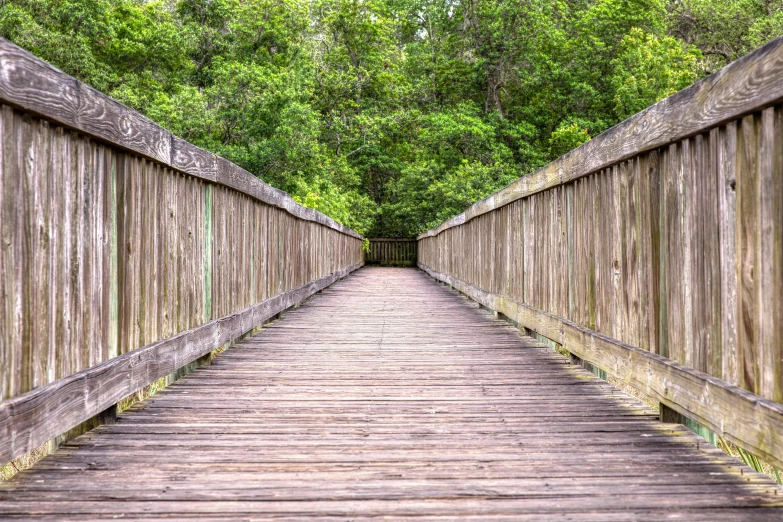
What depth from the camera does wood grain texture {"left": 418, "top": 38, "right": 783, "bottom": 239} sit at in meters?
2.07

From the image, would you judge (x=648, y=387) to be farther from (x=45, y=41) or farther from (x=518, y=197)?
(x=45, y=41)

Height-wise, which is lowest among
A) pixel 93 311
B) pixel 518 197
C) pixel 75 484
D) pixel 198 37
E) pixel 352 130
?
pixel 75 484

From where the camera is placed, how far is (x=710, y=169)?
2506 mm

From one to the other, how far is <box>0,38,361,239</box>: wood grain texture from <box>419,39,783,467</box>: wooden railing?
260 centimetres

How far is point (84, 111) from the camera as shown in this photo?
8.67 ft

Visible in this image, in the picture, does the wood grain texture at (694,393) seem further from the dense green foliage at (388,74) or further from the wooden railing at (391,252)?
the wooden railing at (391,252)

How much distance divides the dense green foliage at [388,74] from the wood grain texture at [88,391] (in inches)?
588

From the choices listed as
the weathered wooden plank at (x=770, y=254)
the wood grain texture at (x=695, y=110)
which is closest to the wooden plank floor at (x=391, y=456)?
the weathered wooden plank at (x=770, y=254)

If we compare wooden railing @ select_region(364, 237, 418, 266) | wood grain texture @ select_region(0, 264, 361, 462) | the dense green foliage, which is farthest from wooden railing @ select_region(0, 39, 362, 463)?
wooden railing @ select_region(364, 237, 418, 266)

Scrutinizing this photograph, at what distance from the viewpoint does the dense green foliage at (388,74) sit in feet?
71.2

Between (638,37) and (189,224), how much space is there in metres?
27.9

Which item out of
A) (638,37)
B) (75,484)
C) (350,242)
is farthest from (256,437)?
(638,37)

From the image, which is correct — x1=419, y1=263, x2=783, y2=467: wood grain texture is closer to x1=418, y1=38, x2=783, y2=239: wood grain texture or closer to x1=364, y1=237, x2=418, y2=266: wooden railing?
x1=418, y1=38, x2=783, y2=239: wood grain texture

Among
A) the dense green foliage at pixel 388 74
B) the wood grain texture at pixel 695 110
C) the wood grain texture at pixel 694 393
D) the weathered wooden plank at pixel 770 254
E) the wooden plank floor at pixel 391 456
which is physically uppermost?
the dense green foliage at pixel 388 74
